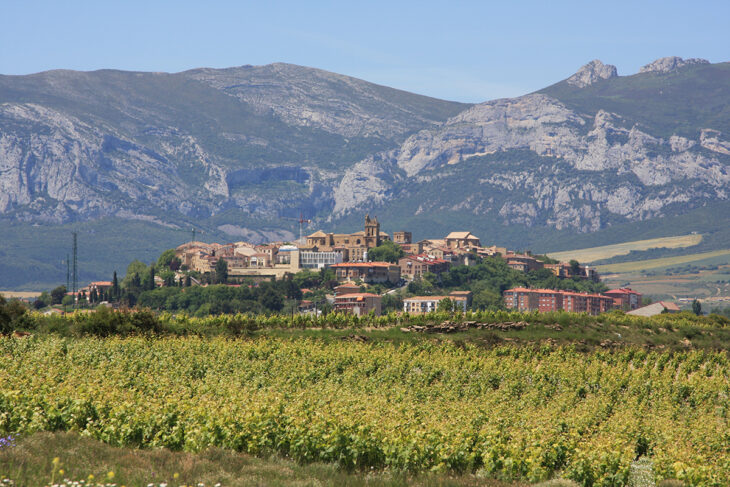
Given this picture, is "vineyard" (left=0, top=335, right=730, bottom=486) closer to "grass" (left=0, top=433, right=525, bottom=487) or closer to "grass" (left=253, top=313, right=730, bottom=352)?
"grass" (left=0, top=433, right=525, bottom=487)

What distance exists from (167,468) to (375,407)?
32.5ft

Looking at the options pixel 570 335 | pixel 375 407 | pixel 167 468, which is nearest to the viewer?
pixel 167 468

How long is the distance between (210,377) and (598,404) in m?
17.8

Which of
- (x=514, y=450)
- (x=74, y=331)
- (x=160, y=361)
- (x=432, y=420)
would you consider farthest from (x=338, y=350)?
(x=514, y=450)

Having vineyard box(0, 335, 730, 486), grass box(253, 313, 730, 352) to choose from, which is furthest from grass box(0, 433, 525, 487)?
grass box(253, 313, 730, 352)

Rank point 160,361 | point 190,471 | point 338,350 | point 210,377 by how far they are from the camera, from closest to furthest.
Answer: point 190,471 → point 210,377 → point 160,361 → point 338,350

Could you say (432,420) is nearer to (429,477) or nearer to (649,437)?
(429,477)

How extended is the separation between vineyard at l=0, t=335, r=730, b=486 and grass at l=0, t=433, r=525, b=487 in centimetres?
90

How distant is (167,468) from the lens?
26.3 meters

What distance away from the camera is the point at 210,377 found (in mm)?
40781

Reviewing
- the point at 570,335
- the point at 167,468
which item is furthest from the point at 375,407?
the point at 570,335

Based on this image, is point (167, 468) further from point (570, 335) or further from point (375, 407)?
point (570, 335)

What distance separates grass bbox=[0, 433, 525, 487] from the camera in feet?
82.6

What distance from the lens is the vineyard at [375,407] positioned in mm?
28844
